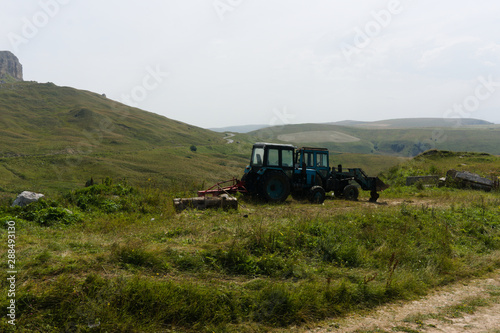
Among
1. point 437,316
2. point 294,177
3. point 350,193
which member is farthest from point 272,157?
point 437,316

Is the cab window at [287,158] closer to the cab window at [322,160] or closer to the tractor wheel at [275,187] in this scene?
the tractor wheel at [275,187]

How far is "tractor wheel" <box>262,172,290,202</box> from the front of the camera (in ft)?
41.2

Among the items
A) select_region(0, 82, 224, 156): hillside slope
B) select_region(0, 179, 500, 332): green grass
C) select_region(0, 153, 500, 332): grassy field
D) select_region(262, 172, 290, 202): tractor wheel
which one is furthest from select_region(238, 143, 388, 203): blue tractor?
select_region(0, 82, 224, 156): hillside slope

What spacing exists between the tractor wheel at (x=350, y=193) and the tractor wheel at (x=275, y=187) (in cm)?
329

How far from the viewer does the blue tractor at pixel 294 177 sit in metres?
12.8

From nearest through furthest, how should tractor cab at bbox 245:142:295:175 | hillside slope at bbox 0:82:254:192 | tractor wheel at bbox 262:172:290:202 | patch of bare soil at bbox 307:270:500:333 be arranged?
patch of bare soil at bbox 307:270:500:333 → tractor wheel at bbox 262:172:290:202 → tractor cab at bbox 245:142:295:175 → hillside slope at bbox 0:82:254:192

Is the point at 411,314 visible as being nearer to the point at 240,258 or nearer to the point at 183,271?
the point at 240,258

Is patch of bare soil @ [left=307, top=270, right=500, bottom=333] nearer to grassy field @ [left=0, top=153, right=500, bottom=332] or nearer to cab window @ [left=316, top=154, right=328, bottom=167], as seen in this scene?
grassy field @ [left=0, top=153, right=500, bottom=332]

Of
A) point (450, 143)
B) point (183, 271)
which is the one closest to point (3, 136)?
point (183, 271)

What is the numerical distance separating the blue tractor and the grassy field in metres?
2.20

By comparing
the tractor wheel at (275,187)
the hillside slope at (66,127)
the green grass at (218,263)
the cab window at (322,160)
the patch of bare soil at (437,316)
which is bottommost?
the patch of bare soil at (437,316)

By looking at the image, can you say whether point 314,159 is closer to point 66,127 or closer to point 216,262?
point 216,262

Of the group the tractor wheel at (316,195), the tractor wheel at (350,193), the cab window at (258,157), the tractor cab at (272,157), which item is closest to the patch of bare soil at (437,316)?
the tractor wheel at (316,195)

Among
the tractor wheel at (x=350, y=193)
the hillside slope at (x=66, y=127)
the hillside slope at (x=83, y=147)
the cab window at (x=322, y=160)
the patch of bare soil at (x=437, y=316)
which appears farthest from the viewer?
the hillside slope at (x=66, y=127)
